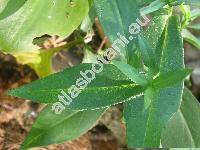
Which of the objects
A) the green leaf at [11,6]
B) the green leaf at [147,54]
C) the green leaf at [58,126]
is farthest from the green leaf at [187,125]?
the green leaf at [11,6]

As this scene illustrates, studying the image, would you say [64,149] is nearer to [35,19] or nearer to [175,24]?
[35,19]

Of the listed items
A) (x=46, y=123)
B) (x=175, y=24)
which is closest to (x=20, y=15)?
(x=46, y=123)

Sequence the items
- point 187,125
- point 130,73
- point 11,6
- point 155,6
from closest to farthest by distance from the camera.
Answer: point 130,73, point 155,6, point 11,6, point 187,125

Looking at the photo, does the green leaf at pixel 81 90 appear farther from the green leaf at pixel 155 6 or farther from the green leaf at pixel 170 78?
the green leaf at pixel 155 6

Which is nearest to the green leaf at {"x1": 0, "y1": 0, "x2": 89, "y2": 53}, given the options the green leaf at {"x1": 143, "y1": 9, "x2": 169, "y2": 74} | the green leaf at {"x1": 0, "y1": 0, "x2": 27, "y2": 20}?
the green leaf at {"x1": 0, "y1": 0, "x2": 27, "y2": 20}

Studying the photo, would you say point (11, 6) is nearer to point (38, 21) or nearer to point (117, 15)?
point (38, 21)

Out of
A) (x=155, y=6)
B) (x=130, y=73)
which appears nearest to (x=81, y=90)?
(x=130, y=73)

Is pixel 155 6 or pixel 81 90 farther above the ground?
pixel 155 6
